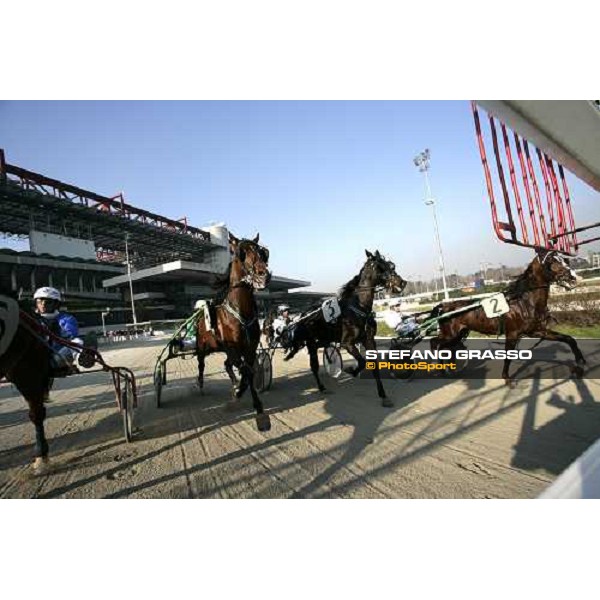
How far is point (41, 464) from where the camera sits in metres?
2.83

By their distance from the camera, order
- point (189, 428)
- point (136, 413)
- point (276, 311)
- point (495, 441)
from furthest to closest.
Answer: point (276, 311), point (136, 413), point (189, 428), point (495, 441)

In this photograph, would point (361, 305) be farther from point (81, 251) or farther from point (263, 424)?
point (81, 251)

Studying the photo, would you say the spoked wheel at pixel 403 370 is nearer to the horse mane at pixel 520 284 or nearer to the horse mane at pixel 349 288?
the horse mane at pixel 349 288

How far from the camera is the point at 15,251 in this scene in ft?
11.3

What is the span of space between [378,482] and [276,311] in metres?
8.40

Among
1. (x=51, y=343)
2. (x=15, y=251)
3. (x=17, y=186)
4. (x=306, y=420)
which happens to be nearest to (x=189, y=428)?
(x=306, y=420)

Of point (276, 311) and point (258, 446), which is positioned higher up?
point (276, 311)

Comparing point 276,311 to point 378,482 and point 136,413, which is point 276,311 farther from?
point 378,482

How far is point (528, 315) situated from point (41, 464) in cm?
643

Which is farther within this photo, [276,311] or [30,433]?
[276,311]

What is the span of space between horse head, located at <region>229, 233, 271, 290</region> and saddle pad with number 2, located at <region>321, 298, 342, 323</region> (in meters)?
2.02

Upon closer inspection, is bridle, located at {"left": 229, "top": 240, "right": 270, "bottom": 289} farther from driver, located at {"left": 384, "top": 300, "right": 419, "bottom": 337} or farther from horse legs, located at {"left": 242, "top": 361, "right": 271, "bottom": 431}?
driver, located at {"left": 384, "top": 300, "right": 419, "bottom": 337}

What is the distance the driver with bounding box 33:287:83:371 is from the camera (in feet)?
9.85

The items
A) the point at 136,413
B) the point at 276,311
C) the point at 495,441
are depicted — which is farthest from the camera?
the point at 276,311
